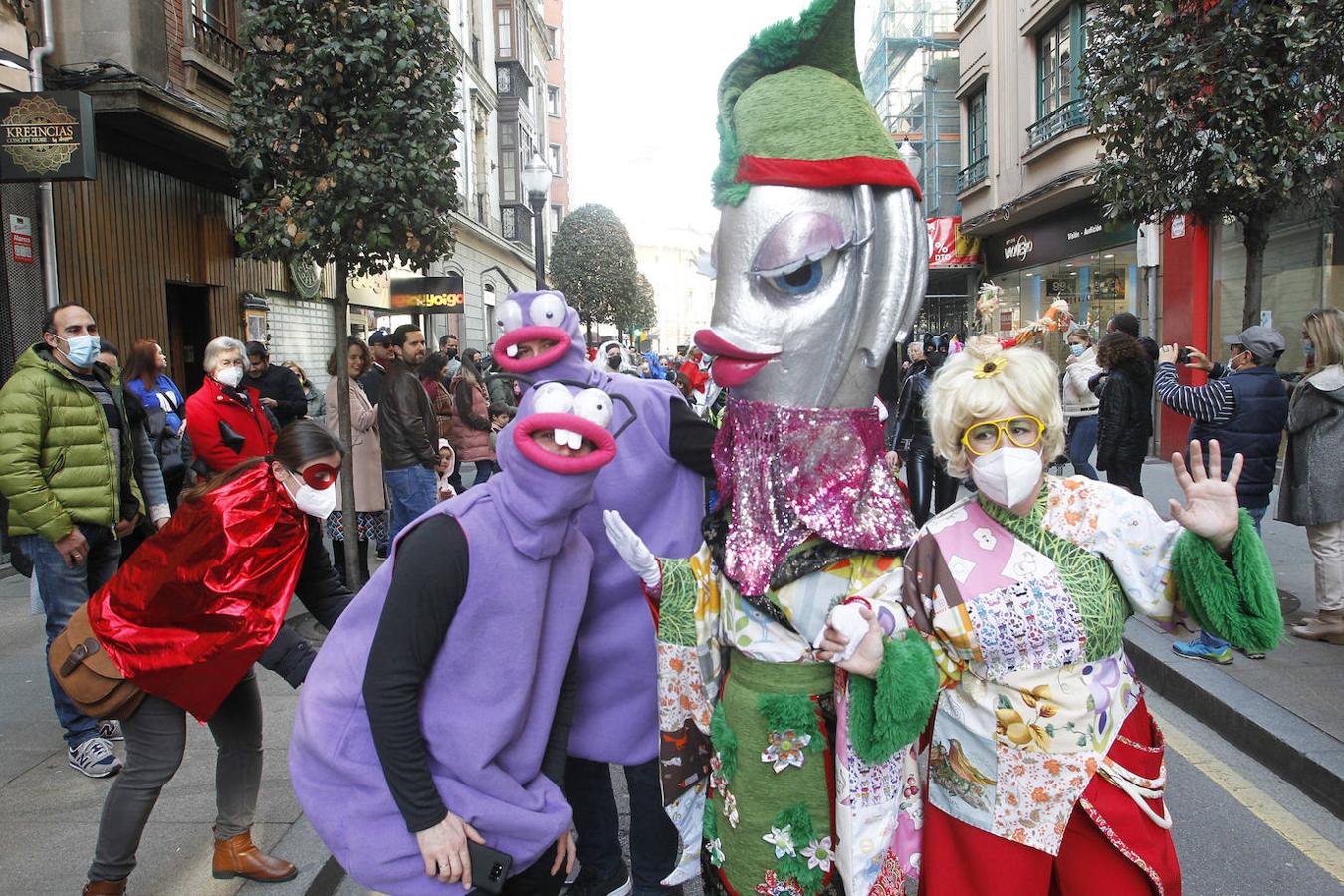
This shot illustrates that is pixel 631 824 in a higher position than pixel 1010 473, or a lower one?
lower

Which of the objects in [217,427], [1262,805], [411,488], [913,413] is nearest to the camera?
[1262,805]

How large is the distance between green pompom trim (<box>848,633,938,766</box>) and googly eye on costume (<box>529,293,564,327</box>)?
4.75 ft

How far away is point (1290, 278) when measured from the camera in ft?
33.2

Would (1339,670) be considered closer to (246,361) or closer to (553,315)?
(553,315)

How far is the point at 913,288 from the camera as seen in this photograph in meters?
2.10

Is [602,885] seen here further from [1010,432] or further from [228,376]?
[228,376]

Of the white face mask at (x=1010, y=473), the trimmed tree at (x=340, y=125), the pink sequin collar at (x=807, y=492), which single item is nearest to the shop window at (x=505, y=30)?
the trimmed tree at (x=340, y=125)

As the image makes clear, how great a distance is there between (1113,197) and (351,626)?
19.3 feet

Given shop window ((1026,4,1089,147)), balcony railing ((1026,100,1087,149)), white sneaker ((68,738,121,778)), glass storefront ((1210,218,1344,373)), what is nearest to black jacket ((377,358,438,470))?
white sneaker ((68,738,121,778))

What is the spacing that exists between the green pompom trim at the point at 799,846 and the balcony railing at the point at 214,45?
10957mm

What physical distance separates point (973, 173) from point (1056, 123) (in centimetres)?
425

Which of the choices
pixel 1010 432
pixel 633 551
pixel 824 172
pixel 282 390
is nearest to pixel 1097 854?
pixel 1010 432

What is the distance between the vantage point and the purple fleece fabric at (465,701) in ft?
6.18

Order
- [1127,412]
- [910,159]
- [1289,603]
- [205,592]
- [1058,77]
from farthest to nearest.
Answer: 1. [1058,77]
2. [1127,412]
3. [910,159]
4. [1289,603]
5. [205,592]
